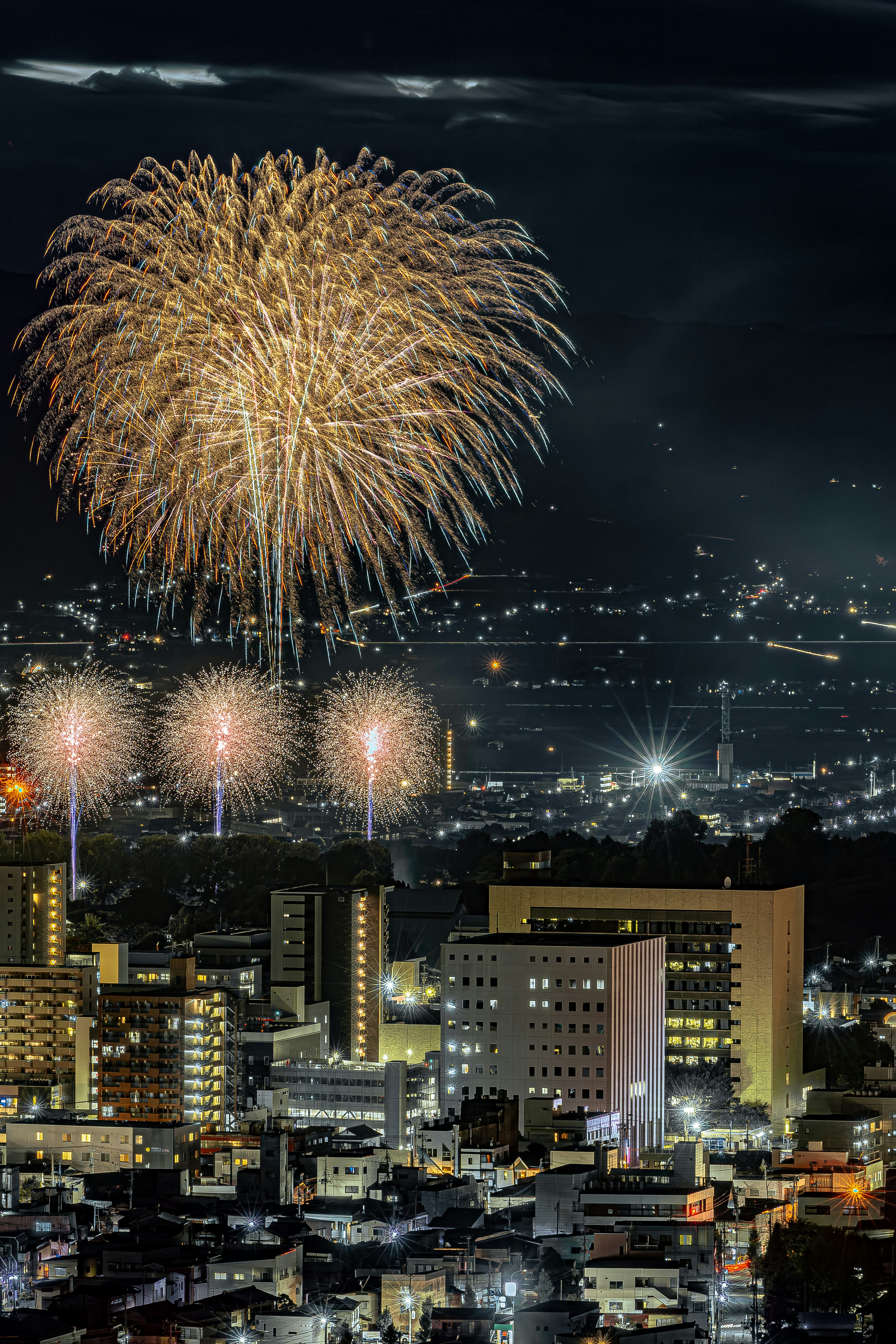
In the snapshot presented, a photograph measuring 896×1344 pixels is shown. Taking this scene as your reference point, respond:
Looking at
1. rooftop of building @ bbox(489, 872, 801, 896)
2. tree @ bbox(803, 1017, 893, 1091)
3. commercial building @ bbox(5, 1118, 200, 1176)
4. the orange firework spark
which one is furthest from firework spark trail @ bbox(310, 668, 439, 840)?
commercial building @ bbox(5, 1118, 200, 1176)

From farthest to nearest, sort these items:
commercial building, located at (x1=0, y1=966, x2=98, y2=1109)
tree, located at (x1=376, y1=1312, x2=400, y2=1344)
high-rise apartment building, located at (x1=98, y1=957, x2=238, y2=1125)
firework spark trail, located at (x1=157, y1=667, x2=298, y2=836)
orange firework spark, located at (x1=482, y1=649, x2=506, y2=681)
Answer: orange firework spark, located at (x1=482, y1=649, x2=506, y2=681) < firework spark trail, located at (x1=157, y1=667, x2=298, y2=836) < commercial building, located at (x1=0, y1=966, x2=98, y2=1109) < high-rise apartment building, located at (x1=98, y1=957, x2=238, y2=1125) < tree, located at (x1=376, y1=1312, x2=400, y2=1344)

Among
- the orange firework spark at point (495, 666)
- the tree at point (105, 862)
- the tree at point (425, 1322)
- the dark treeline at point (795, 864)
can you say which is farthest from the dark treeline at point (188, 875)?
the tree at point (425, 1322)

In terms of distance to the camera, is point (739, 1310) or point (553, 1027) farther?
point (553, 1027)

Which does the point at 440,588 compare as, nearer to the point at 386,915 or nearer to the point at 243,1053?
the point at 386,915

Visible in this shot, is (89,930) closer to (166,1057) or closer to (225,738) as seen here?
(225,738)

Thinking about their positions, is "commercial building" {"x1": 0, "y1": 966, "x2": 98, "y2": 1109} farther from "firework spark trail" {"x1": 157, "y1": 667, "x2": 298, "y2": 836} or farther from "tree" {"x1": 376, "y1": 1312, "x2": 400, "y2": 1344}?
"tree" {"x1": 376, "y1": 1312, "x2": 400, "y2": 1344}

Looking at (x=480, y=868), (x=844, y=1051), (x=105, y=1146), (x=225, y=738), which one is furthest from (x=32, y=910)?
(x=480, y=868)
